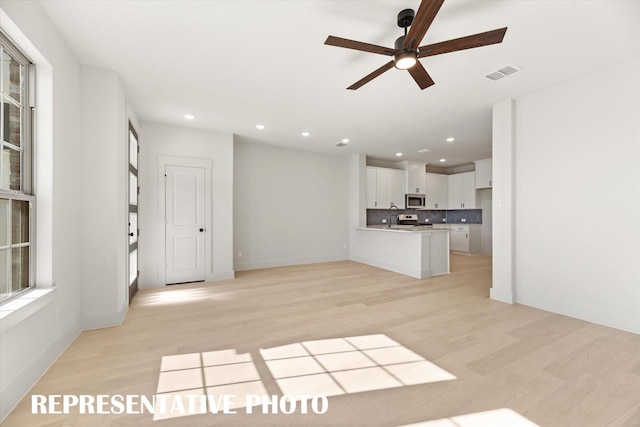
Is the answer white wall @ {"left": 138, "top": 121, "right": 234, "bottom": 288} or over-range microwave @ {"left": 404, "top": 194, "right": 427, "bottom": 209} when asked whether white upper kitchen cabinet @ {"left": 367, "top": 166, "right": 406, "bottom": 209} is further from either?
white wall @ {"left": 138, "top": 121, "right": 234, "bottom": 288}

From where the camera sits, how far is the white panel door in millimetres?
4656

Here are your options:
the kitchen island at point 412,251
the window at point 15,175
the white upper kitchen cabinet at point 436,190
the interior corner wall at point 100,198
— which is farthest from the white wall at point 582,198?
the window at point 15,175

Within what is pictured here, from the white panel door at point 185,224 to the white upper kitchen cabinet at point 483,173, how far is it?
734 cm

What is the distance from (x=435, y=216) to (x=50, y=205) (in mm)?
9209

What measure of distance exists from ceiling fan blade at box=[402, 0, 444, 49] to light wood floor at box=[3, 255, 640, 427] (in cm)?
252

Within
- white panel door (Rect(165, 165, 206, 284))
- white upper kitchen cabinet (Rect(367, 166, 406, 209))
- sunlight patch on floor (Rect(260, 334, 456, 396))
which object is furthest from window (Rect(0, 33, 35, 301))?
white upper kitchen cabinet (Rect(367, 166, 406, 209))

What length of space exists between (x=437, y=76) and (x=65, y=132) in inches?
153

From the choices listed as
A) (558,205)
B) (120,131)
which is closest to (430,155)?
(558,205)

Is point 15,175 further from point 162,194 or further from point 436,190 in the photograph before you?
point 436,190

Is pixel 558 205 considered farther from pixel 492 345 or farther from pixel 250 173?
pixel 250 173

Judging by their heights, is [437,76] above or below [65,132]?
above

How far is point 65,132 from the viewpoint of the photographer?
2.45 m

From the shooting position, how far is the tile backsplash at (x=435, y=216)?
7688 millimetres

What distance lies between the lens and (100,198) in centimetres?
286
